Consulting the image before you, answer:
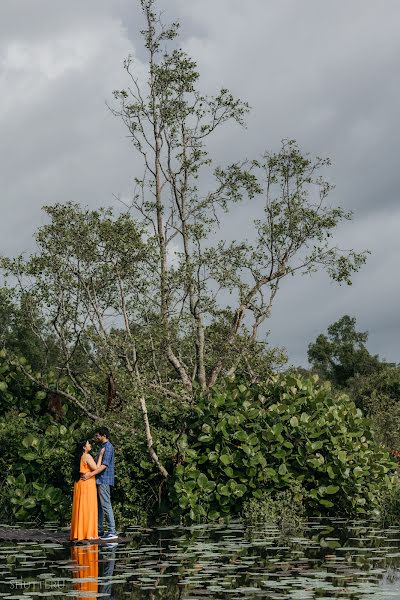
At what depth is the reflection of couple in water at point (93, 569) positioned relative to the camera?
958 centimetres

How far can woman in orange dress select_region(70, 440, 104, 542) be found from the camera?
13.9 metres

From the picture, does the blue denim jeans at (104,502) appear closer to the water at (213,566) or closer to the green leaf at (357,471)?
the water at (213,566)

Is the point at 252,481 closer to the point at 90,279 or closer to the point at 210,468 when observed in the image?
the point at 210,468

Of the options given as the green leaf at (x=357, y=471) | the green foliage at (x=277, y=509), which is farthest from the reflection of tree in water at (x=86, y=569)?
the green leaf at (x=357, y=471)

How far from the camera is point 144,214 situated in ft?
68.9

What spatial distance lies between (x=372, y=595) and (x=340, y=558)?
9.20ft

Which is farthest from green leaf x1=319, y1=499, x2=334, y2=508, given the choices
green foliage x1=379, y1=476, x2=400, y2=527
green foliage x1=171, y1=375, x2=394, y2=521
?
green foliage x1=379, y1=476, x2=400, y2=527

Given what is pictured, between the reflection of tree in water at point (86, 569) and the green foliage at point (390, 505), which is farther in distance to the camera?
the green foliage at point (390, 505)

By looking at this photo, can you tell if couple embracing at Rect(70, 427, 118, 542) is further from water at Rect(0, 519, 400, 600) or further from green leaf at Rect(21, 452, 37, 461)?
green leaf at Rect(21, 452, 37, 461)

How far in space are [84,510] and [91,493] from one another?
290mm

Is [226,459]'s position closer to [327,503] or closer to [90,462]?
[327,503]

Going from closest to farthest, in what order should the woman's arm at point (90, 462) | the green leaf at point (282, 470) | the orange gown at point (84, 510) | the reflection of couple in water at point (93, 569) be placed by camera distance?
1. the reflection of couple in water at point (93, 569)
2. the orange gown at point (84, 510)
3. the woman's arm at point (90, 462)
4. the green leaf at point (282, 470)

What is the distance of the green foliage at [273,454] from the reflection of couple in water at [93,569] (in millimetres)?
3222

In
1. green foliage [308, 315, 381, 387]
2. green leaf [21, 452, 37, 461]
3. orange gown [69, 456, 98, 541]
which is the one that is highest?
green foliage [308, 315, 381, 387]
